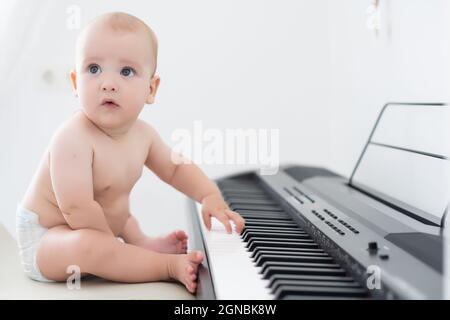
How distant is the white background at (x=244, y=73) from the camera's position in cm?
113

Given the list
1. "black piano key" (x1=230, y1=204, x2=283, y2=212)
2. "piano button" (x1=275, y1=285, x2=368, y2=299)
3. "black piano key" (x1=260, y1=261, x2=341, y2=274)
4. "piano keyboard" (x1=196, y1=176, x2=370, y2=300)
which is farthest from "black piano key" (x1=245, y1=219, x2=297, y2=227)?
"piano button" (x1=275, y1=285, x2=368, y2=299)

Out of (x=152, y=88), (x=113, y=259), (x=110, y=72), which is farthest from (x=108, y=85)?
(x=113, y=259)

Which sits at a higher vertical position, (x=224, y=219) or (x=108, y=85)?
(x=108, y=85)

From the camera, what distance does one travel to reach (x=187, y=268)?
830 millimetres

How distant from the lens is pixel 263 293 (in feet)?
2.20

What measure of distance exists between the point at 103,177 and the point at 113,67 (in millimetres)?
166

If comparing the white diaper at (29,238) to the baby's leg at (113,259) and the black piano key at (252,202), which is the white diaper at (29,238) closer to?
the baby's leg at (113,259)

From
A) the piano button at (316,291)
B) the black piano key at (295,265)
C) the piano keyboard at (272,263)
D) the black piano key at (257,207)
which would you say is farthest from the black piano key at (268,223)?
the piano button at (316,291)

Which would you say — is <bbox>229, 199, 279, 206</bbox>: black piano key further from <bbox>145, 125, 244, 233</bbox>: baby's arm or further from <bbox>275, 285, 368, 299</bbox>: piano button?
<bbox>275, 285, 368, 299</bbox>: piano button

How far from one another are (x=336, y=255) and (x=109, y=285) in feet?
1.03

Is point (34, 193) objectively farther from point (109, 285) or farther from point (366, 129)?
point (366, 129)

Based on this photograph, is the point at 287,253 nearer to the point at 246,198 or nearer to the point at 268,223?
the point at 268,223

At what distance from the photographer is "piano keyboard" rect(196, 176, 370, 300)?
66 cm

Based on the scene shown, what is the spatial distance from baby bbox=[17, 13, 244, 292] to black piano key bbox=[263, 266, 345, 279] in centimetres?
13
